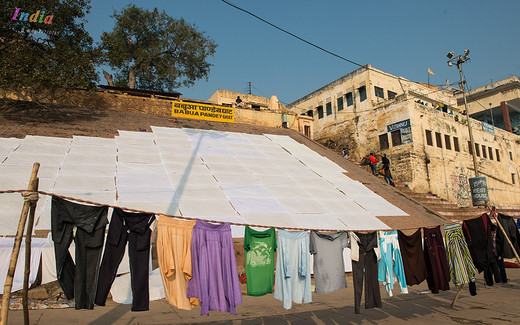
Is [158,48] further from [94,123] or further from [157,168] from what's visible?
[157,168]

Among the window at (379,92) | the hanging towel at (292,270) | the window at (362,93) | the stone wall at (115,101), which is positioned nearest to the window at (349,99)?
the window at (362,93)

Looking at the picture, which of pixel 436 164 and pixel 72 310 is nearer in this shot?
pixel 72 310

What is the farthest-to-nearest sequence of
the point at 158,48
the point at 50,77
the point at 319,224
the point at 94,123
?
1. the point at 158,48
2. the point at 94,123
3. the point at 50,77
4. the point at 319,224

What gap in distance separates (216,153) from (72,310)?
10887mm

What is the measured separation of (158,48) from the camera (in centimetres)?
2847

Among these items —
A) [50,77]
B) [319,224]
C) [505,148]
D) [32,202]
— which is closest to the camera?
[32,202]

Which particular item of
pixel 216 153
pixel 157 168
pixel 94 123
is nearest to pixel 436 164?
pixel 216 153

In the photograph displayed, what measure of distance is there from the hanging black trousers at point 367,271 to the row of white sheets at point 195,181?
4391mm

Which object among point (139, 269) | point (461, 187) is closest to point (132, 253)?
point (139, 269)

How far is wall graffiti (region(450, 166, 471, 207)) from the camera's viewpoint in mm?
25078

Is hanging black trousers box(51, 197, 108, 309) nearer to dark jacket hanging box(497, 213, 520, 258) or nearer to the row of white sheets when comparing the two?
the row of white sheets

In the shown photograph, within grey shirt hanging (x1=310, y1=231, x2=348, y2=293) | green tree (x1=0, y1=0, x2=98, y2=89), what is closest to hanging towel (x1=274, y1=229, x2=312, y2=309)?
grey shirt hanging (x1=310, y1=231, x2=348, y2=293)

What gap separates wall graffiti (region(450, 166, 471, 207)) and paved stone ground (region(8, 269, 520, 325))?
18.0 m

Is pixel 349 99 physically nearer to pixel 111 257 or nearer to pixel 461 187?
pixel 461 187
